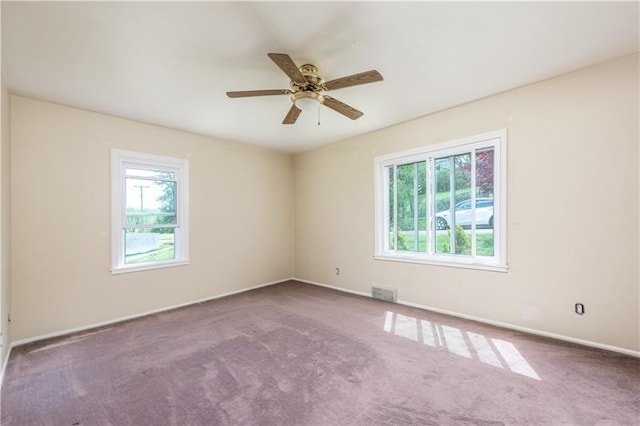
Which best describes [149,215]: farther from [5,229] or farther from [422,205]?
[422,205]

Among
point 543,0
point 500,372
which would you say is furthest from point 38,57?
point 500,372

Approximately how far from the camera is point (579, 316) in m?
2.67

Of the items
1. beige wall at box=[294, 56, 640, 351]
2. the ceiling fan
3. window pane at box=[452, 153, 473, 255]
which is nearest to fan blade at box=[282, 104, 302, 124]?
the ceiling fan

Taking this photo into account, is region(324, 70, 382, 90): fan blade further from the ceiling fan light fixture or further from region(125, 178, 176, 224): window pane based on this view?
region(125, 178, 176, 224): window pane

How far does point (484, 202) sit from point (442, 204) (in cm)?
53

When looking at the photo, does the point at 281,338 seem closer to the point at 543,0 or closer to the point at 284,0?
the point at 284,0

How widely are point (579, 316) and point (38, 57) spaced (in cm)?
538

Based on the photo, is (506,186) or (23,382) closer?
(23,382)

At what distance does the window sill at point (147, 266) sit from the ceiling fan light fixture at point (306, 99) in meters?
3.01

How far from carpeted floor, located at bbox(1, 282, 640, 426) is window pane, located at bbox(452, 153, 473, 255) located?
975mm

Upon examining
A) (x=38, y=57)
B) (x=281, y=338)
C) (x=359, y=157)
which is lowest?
(x=281, y=338)

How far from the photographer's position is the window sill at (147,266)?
3.55 meters

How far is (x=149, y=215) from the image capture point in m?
3.90

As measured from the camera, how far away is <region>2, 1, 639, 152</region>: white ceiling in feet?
6.08
